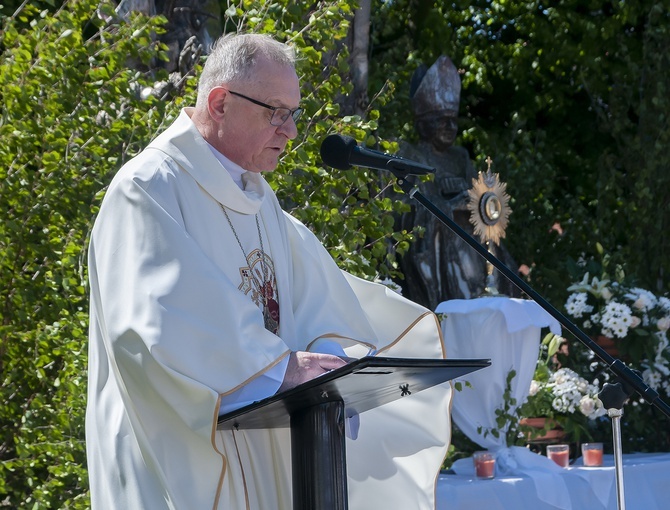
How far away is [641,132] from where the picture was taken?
11.0 m

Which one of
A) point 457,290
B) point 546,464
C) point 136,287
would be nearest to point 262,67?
point 136,287

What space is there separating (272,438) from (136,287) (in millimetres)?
665

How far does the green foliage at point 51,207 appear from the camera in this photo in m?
4.63

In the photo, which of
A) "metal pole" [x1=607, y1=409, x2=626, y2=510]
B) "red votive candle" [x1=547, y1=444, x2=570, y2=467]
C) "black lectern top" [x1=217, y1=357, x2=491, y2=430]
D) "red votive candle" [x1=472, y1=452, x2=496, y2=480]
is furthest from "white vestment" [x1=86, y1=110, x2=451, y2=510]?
"red votive candle" [x1=547, y1=444, x2=570, y2=467]

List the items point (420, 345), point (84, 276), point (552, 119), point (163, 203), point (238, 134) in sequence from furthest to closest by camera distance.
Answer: point (552, 119) → point (84, 276) → point (420, 345) → point (238, 134) → point (163, 203)

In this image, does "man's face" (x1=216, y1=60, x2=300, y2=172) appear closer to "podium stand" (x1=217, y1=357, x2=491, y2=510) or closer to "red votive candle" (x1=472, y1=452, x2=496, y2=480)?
"podium stand" (x1=217, y1=357, x2=491, y2=510)

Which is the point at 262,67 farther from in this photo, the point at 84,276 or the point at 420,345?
the point at 84,276

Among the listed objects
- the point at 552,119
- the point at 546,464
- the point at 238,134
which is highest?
the point at 552,119

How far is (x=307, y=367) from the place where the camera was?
9.27ft

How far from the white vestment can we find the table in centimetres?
214

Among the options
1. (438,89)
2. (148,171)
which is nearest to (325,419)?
(148,171)

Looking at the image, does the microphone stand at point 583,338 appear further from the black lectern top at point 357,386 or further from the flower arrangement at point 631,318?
the flower arrangement at point 631,318

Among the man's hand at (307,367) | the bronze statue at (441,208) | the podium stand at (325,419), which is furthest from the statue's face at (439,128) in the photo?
the man's hand at (307,367)

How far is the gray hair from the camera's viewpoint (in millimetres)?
3146
